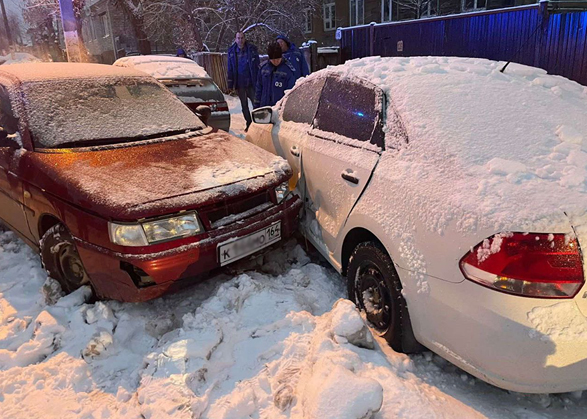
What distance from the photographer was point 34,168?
10.6 feet

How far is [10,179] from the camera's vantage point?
3.59 meters

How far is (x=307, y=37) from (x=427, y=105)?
2497cm

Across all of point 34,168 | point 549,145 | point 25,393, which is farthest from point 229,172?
point 549,145

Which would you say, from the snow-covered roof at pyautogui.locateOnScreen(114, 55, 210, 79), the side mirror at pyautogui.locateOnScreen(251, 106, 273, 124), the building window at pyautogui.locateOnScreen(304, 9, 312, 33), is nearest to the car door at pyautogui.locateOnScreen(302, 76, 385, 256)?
the side mirror at pyautogui.locateOnScreen(251, 106, 273, 124)

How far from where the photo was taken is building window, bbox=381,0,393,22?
20.3 metres

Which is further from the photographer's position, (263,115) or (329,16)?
(329,16)

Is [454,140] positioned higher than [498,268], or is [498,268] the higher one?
[454,140]

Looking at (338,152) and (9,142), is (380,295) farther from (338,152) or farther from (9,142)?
(9,142)

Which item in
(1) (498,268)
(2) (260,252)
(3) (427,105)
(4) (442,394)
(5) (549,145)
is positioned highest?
(3) (427,105)

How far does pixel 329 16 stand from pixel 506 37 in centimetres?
1660

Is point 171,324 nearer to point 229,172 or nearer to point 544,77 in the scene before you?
point 229,172

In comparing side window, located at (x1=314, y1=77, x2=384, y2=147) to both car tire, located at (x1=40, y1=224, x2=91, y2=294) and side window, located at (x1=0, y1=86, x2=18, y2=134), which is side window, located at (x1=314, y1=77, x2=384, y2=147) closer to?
car tire, located at (x1=40, y1=224, x2=91, y2=294)

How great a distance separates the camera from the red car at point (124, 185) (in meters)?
2.75

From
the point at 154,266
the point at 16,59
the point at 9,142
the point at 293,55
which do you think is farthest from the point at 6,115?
the point at 16,59
